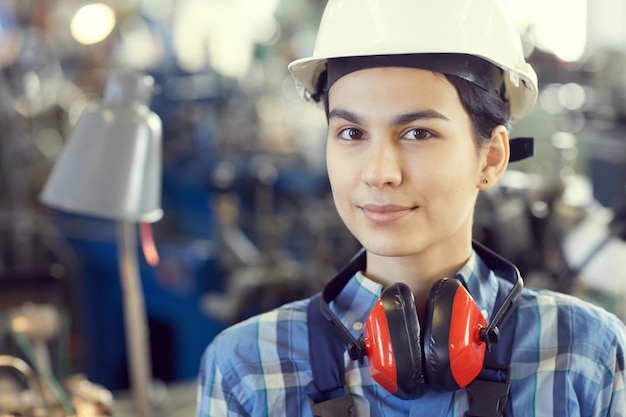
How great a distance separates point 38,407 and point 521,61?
62.5 inches

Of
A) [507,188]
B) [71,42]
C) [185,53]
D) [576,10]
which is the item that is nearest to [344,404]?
[507,188]

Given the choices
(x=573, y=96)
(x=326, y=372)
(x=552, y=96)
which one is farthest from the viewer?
(x=573, y=96)

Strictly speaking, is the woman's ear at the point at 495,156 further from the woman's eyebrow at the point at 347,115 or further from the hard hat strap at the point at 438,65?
the woman's eyebrow at the point at 347,115

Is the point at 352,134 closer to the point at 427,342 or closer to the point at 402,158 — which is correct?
the point at 402,158

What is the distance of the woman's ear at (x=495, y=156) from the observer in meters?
1.36

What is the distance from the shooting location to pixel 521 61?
1.35 meters

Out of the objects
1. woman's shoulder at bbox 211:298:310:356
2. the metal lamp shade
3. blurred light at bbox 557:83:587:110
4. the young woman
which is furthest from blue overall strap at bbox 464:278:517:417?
blurred light at bbox 557:83:587:110

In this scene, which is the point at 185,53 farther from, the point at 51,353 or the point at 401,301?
the point at 401,301

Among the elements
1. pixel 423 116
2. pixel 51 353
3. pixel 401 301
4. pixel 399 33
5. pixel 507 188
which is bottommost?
pixel 51 353

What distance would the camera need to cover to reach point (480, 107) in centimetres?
130

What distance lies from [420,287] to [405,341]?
188 millimetres

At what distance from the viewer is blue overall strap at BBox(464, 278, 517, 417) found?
1218 mm

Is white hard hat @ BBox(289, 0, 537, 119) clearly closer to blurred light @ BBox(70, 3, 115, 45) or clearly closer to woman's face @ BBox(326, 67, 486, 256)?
woman's face @ BBox(326, 67, 486, 256)

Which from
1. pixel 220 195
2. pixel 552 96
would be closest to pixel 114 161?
pixel 220 195
